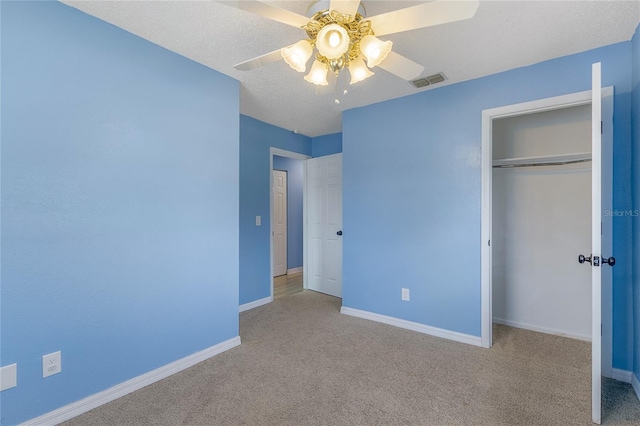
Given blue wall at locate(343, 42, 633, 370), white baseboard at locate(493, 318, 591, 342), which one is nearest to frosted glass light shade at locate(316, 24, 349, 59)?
blue wall at locate(343, 42, 633, 370)

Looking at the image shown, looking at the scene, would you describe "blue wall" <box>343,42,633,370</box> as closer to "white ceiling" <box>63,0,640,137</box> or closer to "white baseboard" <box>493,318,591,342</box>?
"white ceiling" <box>63,0,640,137</box>

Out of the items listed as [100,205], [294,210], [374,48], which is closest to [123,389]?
[100,205]

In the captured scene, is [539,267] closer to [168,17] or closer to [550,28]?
[550,28]

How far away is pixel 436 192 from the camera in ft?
9.47

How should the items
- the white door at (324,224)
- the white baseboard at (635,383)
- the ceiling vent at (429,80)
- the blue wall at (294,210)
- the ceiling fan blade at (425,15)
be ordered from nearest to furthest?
the ceiling fan blade at (425,15)
the white baseboard at (635,383)
the ceiling vent at (429,80)
the white door at (324,224)
the blue wall at (294,210)

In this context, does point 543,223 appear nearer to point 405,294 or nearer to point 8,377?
A: point 405,294

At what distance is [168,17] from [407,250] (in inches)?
110

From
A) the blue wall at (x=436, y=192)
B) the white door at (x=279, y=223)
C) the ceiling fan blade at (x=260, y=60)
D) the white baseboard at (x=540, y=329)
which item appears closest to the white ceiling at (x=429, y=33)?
the blue wall at (x=436, y=192)

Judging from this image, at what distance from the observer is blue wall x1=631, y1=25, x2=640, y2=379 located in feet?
6.36

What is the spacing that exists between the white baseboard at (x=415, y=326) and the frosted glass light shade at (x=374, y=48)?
2.55 metres

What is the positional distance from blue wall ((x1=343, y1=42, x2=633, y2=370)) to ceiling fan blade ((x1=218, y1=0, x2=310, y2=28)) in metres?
1.94

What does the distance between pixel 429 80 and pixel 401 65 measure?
48.6 inches

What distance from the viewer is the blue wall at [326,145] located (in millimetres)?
4457

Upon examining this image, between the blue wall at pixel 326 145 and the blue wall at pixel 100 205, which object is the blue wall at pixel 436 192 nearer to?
the blue wall at pixel 326 145
